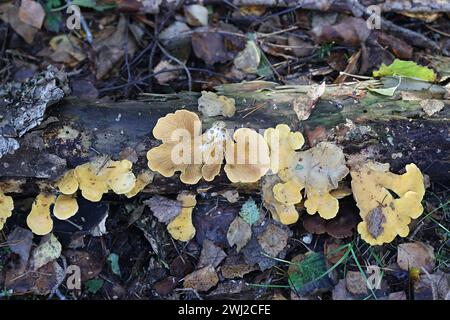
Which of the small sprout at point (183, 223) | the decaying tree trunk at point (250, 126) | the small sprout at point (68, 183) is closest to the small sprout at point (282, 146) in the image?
the decaying tree trunk at point (250, 126)

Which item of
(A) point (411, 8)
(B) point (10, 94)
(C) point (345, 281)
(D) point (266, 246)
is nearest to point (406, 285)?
(C) point (345, 281)

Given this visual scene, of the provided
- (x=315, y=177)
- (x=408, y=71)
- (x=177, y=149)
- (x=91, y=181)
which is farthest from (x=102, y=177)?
(x=408, y=71)

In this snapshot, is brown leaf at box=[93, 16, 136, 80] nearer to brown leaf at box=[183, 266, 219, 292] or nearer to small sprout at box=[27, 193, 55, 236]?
small sprout at box=[27, 193, 55, 236]

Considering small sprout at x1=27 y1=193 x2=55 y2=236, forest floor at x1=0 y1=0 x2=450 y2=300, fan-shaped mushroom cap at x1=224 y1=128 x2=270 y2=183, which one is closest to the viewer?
fan-shaped mushroom cap at x1=224 y1=128 x2=270 y2=183

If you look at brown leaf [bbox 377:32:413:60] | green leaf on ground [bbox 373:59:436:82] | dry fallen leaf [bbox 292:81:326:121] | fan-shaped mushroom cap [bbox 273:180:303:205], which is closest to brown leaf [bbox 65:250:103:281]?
fan-shaped mushroom cap [bbox 273:180:303:205]

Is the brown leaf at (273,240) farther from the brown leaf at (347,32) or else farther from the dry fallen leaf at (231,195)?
the brown leaf at (347,32)

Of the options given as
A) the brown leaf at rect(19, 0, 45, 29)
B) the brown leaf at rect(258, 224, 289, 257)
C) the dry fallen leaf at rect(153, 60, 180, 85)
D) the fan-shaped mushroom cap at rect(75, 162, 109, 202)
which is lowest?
the brown leaf at rect(258, 224, 289, 257)
